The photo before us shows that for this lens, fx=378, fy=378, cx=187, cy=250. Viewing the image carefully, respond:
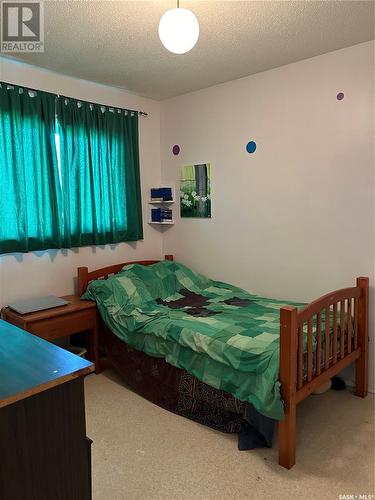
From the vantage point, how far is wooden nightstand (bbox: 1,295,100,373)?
2.68 metres

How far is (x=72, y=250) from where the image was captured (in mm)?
3379

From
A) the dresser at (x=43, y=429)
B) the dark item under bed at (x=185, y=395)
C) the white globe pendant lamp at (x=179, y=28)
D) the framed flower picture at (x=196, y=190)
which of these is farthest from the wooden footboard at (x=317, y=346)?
the framed flower picture at (x=196, y=190)

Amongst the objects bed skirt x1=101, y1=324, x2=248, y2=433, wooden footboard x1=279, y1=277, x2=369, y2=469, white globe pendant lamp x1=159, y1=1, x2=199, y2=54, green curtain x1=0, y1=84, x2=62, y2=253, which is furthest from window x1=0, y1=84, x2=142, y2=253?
wooden footboard x1=279, y1=277, x2=369, y2=469

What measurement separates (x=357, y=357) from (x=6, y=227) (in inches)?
110

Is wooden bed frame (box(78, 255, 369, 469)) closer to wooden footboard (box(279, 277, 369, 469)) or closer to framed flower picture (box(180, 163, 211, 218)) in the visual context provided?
wooden footboard (box(279, 277, 369, 469))

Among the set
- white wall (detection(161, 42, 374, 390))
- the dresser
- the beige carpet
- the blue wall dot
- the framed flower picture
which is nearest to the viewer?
the dresser

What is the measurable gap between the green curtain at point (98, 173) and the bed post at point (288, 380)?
Answer: 207 cm

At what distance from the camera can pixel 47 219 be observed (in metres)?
3.13

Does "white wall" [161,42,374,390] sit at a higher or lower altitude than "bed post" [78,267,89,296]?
higher

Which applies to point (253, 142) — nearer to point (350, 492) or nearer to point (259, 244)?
point (259, 244)

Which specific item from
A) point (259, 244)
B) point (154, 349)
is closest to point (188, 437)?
point (154, 349)

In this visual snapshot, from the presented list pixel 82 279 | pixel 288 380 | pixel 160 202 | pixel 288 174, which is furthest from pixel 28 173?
pixel 288 380

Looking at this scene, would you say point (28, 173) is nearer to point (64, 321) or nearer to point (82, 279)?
point (82, 279)

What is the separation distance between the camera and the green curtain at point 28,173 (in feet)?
9.42
